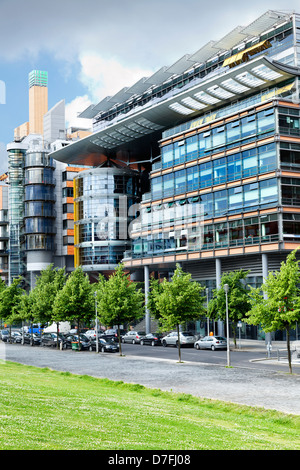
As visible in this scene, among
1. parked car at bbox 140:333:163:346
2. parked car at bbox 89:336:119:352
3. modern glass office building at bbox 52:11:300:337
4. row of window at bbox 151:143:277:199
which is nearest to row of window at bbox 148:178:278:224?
modern glass office building at bbox 52:11:300:337

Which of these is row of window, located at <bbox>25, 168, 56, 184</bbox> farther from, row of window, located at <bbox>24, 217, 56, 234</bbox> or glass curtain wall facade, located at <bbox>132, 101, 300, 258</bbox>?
glass curtain wall facade, located at <bbox>132, 101, 300, 258</bbox>

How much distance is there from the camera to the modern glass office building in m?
53.0

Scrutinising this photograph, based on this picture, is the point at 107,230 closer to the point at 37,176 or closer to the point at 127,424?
the point at 37,176

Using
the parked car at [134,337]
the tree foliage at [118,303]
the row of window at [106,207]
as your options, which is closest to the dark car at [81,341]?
the tree foliage at [118,303]

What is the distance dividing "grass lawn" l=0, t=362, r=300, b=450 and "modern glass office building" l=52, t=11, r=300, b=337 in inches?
1475

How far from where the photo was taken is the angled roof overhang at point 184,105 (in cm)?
5519

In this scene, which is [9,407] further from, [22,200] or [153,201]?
[22,200]

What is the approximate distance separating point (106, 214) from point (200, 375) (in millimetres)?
61419

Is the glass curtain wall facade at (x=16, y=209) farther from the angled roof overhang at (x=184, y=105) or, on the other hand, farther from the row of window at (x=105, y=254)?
the row of window at (x=105, y=254)

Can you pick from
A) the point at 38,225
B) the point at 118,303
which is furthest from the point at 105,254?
the point at 118,303

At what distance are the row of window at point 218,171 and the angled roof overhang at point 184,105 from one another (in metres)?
7.61

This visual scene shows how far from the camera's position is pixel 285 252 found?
173ft

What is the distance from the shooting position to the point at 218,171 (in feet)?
195
